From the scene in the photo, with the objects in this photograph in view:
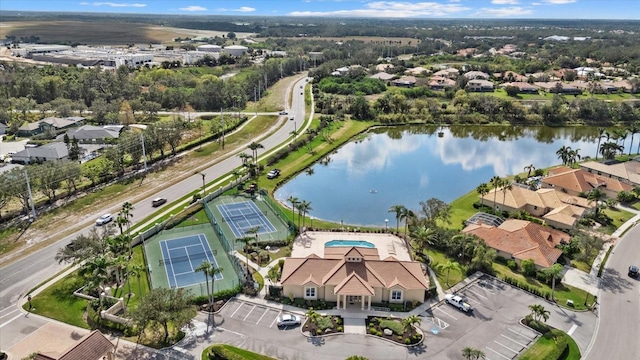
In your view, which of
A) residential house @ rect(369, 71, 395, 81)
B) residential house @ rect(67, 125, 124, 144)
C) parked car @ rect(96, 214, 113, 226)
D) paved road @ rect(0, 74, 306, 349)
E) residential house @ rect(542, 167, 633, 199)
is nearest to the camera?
paved road @ rect(0, 74, 306, 349)

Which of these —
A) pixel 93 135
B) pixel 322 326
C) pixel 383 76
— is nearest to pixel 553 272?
pixel 322 326

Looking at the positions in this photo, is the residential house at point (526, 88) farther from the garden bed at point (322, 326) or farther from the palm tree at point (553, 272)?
the garden bed at point (322, 326)

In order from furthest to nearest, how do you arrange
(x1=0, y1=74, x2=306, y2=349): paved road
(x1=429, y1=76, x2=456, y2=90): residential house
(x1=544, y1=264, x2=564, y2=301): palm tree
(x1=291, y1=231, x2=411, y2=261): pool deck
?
1. (x1=429, y1=76, x2=456, y2=90): residential house
2. (x1=291, y1=231, x2=411, y2=261): pool deck
3. (x1=544, y1=264, x2=564, y2=301): palm tree
4. (x1=0, y1=74, x2=306, y2=349): paved road

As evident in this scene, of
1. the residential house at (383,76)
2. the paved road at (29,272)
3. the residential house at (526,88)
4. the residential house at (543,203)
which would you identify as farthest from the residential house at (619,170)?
the residential house at (383,76)

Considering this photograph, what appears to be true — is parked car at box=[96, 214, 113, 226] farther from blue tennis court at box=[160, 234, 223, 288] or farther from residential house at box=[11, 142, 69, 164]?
residential house at box=[11, 142, 69, 164]

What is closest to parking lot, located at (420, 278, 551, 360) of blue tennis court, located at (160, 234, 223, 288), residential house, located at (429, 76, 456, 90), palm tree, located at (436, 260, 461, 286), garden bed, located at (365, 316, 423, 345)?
garden bed, located at (365, 316, 423, 345)

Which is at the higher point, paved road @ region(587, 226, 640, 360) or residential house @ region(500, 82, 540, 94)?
residential house @ region(500, 82, 540, 94)
